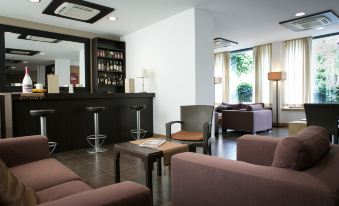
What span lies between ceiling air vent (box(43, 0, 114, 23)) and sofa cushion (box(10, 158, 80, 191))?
3272mm

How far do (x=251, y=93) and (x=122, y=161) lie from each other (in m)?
6.39

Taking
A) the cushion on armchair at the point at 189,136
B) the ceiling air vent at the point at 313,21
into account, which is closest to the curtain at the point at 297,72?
the ceiling air vent at the point at 313,21

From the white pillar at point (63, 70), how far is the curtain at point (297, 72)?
660cm

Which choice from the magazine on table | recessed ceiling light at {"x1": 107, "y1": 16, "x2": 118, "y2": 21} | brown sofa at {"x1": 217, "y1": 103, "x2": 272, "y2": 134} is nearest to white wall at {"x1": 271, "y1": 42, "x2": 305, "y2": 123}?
brown sofa at {"x1": 217, "y1": 103, "x2": 272, "y2": 134}

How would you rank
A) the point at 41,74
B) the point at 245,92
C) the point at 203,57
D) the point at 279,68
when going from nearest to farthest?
1. the point at 203,57
2. the point at 41,74
3. the point at 279,68
4. the point at 245,92

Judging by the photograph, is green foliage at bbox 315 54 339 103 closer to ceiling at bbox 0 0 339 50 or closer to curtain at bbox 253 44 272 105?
ceiling at bbox 0 0 339 50

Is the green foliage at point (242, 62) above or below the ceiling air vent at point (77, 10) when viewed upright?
below

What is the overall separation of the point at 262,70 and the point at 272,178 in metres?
7.61

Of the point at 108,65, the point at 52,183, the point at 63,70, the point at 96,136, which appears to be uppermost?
the point at 108,65

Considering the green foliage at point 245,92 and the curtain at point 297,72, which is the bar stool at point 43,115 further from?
the curtain at point 297,72

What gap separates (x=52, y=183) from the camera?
5.24 ft

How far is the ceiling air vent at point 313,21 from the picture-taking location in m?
5.12

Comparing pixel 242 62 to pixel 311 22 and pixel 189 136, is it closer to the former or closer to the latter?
pixel 311 22

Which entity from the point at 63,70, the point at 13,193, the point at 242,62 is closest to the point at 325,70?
the point at 242,62
